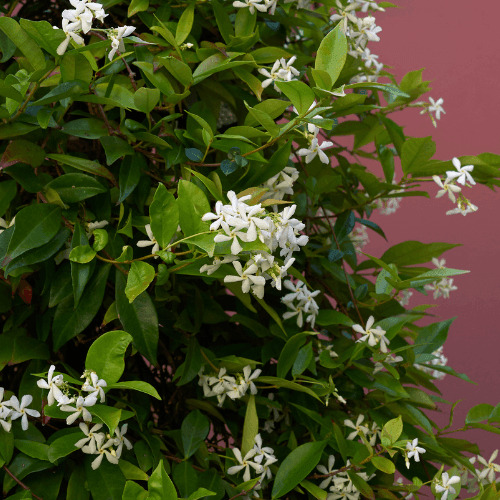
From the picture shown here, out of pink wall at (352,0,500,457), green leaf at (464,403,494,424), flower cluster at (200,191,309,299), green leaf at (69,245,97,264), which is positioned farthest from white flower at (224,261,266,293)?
pink wall at (352,0,500,457)

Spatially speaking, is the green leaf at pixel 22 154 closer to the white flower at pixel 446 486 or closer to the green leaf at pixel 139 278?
the green leaf at pixel 139 278

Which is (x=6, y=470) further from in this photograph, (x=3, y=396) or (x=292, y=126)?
(x=292, y=126)

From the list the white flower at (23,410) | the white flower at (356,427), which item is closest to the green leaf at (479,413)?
the white flower at (356,427)

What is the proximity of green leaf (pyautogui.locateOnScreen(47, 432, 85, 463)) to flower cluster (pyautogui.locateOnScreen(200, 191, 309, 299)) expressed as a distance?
0.17 meters

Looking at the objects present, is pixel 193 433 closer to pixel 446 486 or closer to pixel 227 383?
pixel 227 383

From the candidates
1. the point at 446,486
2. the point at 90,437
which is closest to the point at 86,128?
the point at 90,437

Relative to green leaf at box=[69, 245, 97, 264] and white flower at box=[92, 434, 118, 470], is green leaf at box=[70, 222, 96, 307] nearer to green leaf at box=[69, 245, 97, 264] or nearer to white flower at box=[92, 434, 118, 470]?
green leaf at box=[69, 245, 97, 264]

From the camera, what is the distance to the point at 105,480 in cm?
48

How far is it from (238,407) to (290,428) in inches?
2.3

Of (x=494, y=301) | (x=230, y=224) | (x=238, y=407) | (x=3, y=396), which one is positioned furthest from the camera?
(x=494, y=301)

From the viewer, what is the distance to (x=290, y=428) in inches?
24.4

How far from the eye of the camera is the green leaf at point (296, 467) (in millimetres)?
526

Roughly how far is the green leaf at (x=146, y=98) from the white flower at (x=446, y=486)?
418 mm

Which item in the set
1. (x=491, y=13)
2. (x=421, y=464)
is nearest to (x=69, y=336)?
(x=421, y=464)
